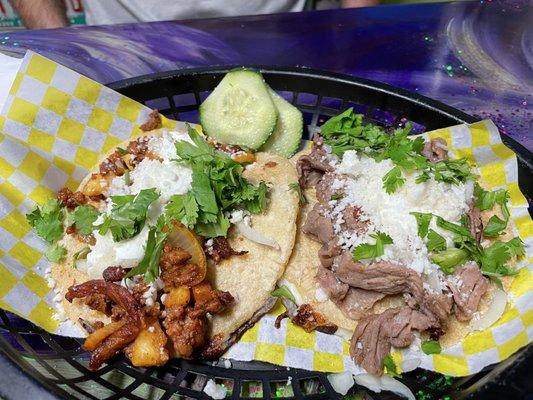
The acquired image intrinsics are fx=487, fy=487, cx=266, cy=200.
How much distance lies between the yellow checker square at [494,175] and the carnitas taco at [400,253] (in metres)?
0.18

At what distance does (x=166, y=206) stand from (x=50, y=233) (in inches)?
28.2

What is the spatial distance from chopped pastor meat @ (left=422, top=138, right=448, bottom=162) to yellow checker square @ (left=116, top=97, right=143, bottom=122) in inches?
70.7

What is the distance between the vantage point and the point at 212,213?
8.04 ft

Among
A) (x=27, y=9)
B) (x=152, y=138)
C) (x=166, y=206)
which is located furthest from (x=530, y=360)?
(x=27, y=9)

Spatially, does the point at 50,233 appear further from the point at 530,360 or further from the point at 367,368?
the point at 530,360

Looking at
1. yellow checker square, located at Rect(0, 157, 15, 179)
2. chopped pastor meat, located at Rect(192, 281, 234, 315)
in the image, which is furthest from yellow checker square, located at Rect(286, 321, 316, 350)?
yellow checker square, located at Rect(0, 157, 15, 179)

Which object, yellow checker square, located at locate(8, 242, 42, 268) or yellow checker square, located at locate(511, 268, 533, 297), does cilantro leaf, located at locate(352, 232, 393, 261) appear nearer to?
yellow checker square, located at locate(511, 268, 533, 297)

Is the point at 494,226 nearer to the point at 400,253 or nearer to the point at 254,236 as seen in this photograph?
the point at 400,253

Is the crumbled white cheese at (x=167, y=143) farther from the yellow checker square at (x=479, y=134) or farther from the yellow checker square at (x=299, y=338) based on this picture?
the yellow checker square at (x=479, y=134)

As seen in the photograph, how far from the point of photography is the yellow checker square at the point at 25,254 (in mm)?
2566

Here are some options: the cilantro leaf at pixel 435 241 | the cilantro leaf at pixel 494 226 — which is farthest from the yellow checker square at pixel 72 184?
the cilantro leaf at pixel 494 226

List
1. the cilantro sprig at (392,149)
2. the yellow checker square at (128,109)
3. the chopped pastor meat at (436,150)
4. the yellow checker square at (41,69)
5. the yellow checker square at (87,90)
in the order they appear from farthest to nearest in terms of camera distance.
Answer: the yellow checker square at (128,109) < the yellow checker square at (87,90) < the yellow checker square at (41,69) < the chopped pastor meat at (436,150) < the cilantro sprig at (392,149)

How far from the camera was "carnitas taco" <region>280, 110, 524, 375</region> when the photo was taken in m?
2.34

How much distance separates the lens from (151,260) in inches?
90.7
